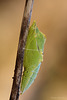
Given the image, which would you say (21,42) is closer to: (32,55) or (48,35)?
(32,55)

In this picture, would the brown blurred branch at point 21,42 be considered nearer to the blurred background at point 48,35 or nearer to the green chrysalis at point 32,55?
the green chrysalis at point 32,55

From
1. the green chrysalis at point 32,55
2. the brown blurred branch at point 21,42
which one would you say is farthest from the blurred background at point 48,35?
the brown blurred branch at point 21,42

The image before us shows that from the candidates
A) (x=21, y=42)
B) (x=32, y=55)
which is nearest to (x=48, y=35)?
(x=32, y=55)

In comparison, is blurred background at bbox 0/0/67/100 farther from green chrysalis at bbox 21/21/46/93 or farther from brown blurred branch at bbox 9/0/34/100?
brown blurred branch at bbox 9/0/34/100

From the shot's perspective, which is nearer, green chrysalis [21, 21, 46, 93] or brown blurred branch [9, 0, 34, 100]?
brown blurred branch [9, 0, 34, 100]

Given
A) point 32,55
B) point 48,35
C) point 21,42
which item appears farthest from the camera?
point 48,35

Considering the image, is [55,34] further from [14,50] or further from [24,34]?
[24,34]

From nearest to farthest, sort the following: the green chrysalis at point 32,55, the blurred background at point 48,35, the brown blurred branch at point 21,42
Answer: the brown blurred branch at point 21,42 < the green chrysalis at point 32,55 < the blurred background at point 48,35

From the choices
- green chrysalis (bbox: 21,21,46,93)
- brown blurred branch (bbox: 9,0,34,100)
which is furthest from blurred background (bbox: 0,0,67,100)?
brown blurred branch (bbox: 9,0,34,100)

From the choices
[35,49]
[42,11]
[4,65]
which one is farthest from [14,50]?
[35,49]
